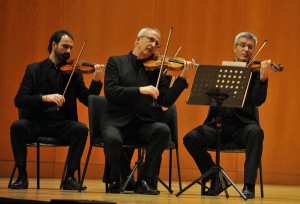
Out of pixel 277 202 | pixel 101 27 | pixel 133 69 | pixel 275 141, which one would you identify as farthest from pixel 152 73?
pixel 275 141

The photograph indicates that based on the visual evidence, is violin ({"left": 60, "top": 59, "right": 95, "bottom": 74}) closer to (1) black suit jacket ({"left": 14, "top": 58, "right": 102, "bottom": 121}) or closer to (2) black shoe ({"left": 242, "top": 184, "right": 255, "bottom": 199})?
(1) black suit jacket ({"left": 14, "top": 58, "right": 102, "bottom": 121})

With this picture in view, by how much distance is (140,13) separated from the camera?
6.56 m

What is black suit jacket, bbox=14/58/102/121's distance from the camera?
478 cm

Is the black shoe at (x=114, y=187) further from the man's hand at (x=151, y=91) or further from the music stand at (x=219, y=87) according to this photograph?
the man's hand at (x=151, y=91)

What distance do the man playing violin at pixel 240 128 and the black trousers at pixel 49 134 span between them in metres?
0.81

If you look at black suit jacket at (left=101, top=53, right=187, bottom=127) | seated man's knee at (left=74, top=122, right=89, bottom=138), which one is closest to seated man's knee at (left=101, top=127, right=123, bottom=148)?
black suit jacket at (left=101, top=53, right=187, bottom=127)

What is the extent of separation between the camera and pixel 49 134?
480 cm

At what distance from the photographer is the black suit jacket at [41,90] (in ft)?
15.7

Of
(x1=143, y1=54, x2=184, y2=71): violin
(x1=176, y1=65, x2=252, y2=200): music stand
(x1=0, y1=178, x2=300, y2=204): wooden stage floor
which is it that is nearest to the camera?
(x1=0, y1=178, x2=300, y2=204): wooden stage floor

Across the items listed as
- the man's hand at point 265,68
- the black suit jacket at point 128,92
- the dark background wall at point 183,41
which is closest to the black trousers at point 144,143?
the black suit jacket at point 128,92

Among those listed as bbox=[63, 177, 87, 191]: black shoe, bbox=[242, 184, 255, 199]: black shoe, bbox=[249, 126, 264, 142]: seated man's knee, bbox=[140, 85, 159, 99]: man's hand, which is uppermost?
bbox=[140, 85, 159, 99]: man's hand

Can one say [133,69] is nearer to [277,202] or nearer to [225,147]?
[225,147]

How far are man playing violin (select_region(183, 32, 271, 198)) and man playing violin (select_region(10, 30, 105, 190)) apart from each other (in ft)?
2.83

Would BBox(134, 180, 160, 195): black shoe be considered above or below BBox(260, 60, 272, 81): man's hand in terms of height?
below
